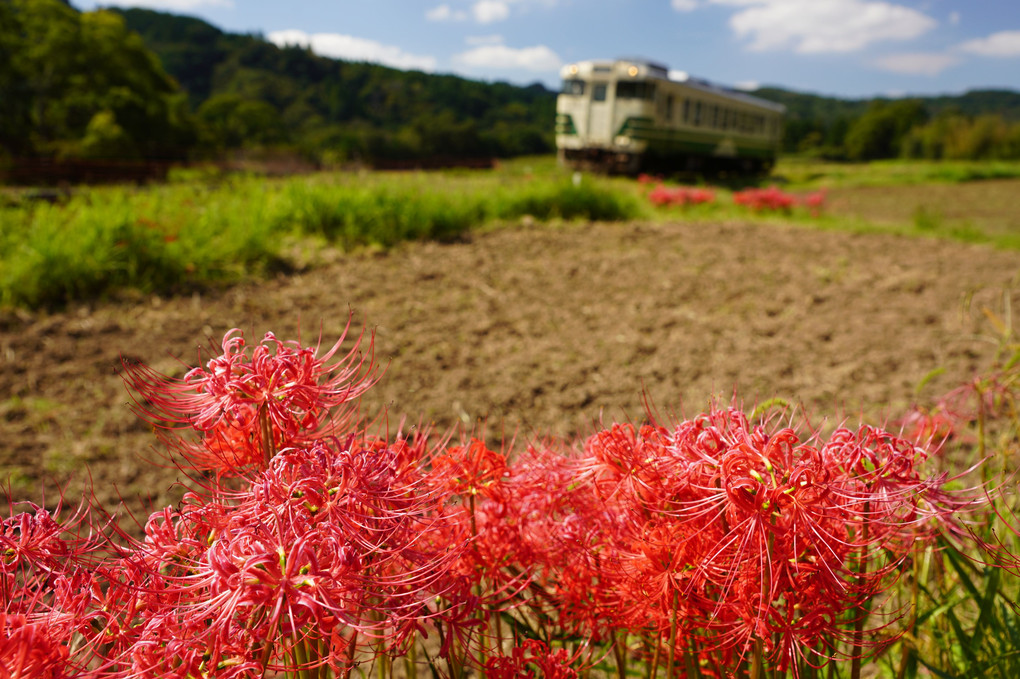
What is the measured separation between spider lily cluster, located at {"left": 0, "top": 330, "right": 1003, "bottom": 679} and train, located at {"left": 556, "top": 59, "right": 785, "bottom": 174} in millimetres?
20825

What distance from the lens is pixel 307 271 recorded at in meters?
Answer: 7.02

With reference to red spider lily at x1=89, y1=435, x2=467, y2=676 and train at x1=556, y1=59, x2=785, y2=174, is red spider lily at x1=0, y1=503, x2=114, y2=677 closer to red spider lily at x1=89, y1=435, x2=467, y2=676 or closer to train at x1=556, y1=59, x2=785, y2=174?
red spider lily at x1=89, y1=435, x2=467, y2=676

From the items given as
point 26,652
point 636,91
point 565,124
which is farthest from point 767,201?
point 26,652

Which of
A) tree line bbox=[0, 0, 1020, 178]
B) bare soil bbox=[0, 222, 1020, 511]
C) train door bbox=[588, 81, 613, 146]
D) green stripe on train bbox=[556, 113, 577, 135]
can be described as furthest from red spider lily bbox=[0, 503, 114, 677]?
green stripe on train bbox=[556, 113, 577, 135]

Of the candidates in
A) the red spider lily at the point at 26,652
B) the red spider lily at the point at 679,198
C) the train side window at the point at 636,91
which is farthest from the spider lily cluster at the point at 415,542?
the train side window at the point at 636,91

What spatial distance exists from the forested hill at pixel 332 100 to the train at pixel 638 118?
34.5 ft

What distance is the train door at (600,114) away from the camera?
69.7ft

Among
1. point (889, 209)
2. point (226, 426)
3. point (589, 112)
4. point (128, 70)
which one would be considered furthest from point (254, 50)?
point (226, 426)

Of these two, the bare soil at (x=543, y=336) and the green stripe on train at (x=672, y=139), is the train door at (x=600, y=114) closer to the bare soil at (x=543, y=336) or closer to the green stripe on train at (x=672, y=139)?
the green stripe on train at (x=672, y=139)

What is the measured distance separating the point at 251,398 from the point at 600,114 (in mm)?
22497

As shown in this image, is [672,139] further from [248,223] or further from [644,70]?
[248,223]

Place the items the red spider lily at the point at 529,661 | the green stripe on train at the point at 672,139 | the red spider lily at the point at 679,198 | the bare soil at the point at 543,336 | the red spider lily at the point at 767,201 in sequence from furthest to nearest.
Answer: the green stripe on train at the point at 672,139 < the red spider lily at the point at 679,198 < the red spider lily at the point at 767,201 < the bare soil at the point at 543,336 < the red spider lily at the point at 529,661

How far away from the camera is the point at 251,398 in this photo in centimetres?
86

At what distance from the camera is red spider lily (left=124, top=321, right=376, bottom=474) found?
2.83 ft
